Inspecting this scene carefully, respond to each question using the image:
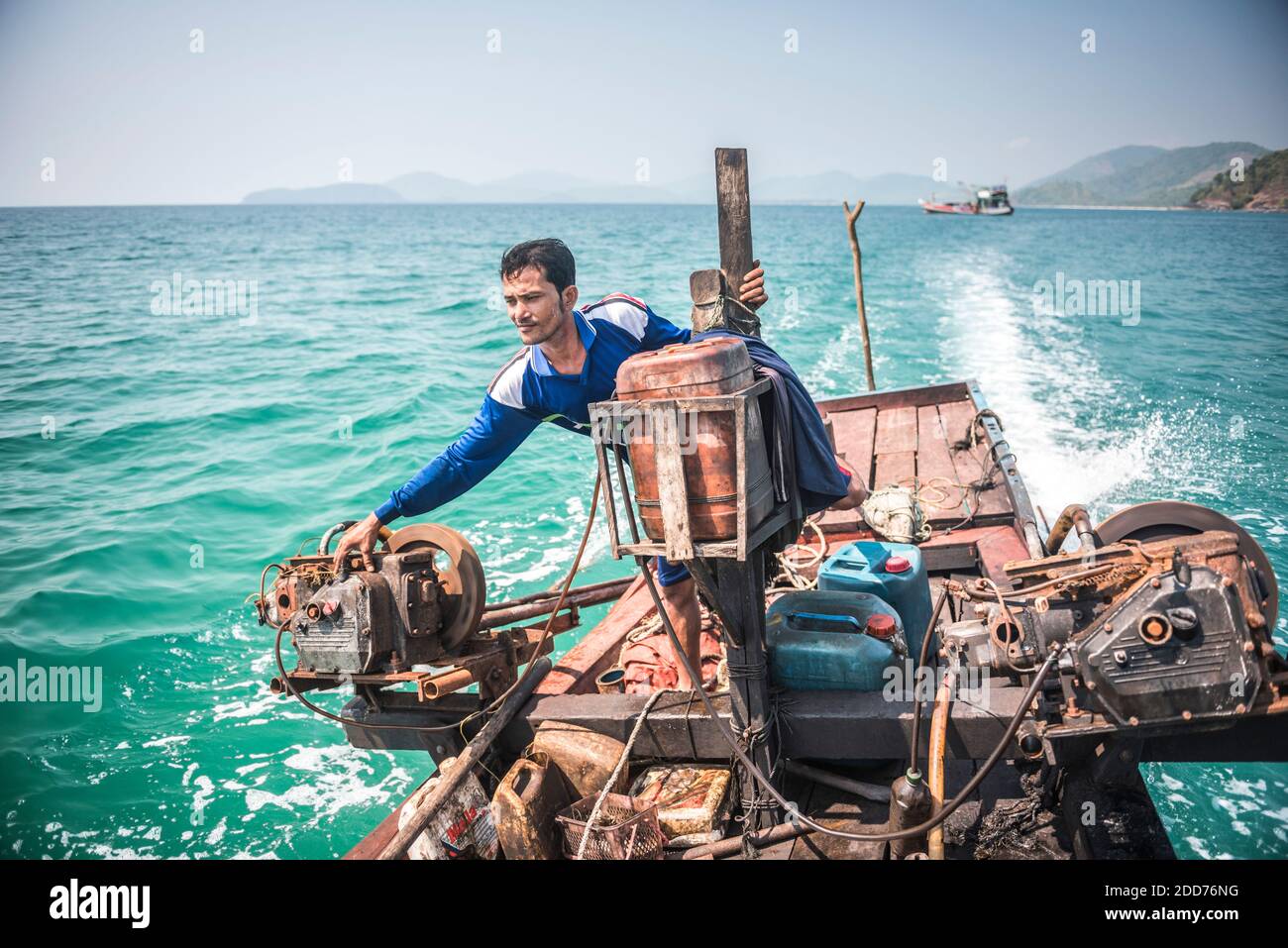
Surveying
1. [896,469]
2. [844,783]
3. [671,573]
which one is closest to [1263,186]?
[896,469]

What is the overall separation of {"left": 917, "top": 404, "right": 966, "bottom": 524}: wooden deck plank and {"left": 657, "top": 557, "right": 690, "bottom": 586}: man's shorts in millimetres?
2948

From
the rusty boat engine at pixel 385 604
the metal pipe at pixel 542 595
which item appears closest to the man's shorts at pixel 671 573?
the rusty boat engine at pixel 385 604

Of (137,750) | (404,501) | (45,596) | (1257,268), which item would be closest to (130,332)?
(45,596)

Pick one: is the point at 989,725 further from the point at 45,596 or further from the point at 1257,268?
the point at 1257,268

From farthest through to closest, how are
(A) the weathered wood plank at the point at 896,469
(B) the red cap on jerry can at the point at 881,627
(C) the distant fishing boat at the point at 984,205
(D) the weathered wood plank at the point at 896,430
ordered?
1. (C) the distant fishing boat at the point at 984,205
2. (D) the weathered wood plank at the point at 896,430
3. (A) the weathered wood plank at the point at 896,469
4. (B) the red cap on jerry can at the point at 881,627

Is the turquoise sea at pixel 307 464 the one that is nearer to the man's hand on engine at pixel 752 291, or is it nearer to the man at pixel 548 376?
the man at pixel 548 376

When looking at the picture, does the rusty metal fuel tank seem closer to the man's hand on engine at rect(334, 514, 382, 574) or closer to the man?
the man

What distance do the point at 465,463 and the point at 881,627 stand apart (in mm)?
1924

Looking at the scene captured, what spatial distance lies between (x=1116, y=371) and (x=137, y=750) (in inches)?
632

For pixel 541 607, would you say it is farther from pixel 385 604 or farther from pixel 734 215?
pixel 734 215

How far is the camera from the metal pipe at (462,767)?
2.92m

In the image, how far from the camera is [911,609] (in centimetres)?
382

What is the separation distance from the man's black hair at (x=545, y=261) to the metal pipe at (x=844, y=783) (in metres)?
2.18
